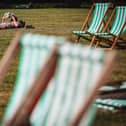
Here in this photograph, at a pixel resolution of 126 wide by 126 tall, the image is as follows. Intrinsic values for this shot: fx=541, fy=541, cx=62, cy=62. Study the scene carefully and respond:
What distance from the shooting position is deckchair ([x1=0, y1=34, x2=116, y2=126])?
11.0 ft

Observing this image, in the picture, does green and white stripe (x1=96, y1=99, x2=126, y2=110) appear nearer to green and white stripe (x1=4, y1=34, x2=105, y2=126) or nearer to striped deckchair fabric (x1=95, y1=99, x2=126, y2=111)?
striped deckchair fabric (x1=95, y1=99, x2=126, y2=111)

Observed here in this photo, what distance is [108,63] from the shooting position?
3.18 metres

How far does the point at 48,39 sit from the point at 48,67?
328 millimetres

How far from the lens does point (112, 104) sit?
6336mm

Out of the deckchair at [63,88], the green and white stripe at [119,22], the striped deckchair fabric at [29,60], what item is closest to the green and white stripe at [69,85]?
the deckchair at [63,88]

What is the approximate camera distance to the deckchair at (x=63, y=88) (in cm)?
335

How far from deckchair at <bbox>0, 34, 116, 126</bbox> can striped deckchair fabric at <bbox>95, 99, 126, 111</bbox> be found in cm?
252

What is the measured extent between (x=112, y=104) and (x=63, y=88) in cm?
273

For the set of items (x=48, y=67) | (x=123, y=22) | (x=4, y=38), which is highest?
(x=48, y=67)

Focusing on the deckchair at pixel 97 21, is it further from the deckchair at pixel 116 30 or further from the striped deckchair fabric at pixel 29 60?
the striped deckchair fabric at pixel 29 60

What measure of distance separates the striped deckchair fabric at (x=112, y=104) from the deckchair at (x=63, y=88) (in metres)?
2.52

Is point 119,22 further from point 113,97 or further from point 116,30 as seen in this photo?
point 113,97

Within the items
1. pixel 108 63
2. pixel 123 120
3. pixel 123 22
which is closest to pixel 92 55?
pixel 108 63

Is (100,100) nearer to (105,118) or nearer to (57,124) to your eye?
(105,118)
